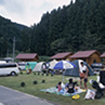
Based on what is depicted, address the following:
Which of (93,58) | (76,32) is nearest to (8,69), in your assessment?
(93,58)

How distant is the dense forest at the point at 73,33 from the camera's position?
57688 millimetres

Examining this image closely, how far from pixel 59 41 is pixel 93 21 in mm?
16369

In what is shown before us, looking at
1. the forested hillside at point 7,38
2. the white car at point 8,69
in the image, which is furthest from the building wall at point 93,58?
the forested hillside at point 7,38

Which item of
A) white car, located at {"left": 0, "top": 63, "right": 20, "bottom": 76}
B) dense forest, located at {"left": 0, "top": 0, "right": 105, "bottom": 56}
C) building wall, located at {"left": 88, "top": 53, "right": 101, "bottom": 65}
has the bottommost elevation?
white car, located at {"left": 0, "top": 63, "right": 20, "bottom": 76}

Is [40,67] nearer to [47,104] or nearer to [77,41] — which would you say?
[47,104]

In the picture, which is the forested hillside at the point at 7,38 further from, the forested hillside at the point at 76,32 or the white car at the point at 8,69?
the white car at the point at 8,69

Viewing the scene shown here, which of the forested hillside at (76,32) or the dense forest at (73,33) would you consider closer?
the forested hillside at (76,32)

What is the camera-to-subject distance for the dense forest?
2271 inches

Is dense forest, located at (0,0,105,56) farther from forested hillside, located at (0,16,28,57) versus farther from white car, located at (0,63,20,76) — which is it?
white car, located at (0,63,20,76)

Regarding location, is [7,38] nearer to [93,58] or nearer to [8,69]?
[93,58]

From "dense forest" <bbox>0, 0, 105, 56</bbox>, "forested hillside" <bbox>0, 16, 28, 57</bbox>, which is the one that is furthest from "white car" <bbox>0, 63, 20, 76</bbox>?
"forested hillside" <bbox>0, 16, 28, 57</bbox>

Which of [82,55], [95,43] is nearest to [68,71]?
[82,55]

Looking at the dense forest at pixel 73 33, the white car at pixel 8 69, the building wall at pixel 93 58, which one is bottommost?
the white car at pixel 8 69

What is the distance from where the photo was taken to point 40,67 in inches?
1002
